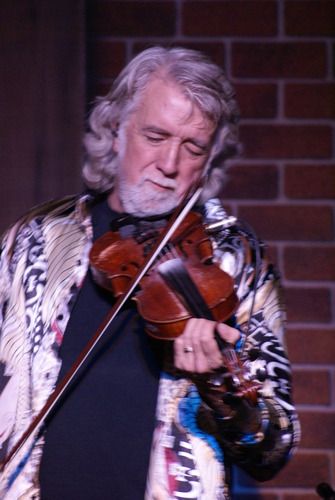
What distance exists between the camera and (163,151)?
5.29ft

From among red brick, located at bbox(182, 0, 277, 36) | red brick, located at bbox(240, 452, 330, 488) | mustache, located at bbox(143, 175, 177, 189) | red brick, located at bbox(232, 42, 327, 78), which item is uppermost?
red brick, located at bbox(182, 0, 277, 36)

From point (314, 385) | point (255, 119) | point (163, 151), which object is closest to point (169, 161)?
point (163, 151)

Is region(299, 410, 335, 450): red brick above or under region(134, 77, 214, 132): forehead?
under

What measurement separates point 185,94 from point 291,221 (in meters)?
0.56

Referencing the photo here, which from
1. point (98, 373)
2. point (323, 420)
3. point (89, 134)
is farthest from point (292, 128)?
point (98, 373)

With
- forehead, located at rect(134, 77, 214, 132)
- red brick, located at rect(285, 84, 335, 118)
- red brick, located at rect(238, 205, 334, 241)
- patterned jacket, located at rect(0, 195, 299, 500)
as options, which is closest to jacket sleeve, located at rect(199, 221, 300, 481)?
patterned jacket, located at rect(0, 195, 299, 500)

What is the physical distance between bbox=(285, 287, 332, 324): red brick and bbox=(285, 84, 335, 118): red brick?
1.31ft

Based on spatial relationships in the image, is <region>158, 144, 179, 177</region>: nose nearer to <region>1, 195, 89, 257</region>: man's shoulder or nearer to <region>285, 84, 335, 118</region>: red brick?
<region>1, 195, 89, 257</region>: man's shoulder

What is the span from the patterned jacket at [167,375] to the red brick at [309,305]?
0.50 m

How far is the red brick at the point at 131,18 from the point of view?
6.93ft

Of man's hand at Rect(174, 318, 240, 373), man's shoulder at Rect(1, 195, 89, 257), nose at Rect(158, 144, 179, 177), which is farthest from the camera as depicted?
man's shoulder at Rect(1, 195, 89, 257)

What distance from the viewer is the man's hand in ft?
4.09

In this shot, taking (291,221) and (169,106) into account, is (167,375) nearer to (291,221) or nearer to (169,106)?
(169,106)

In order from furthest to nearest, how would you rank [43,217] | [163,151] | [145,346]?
[43,217] → [163,151] → [145,346]
